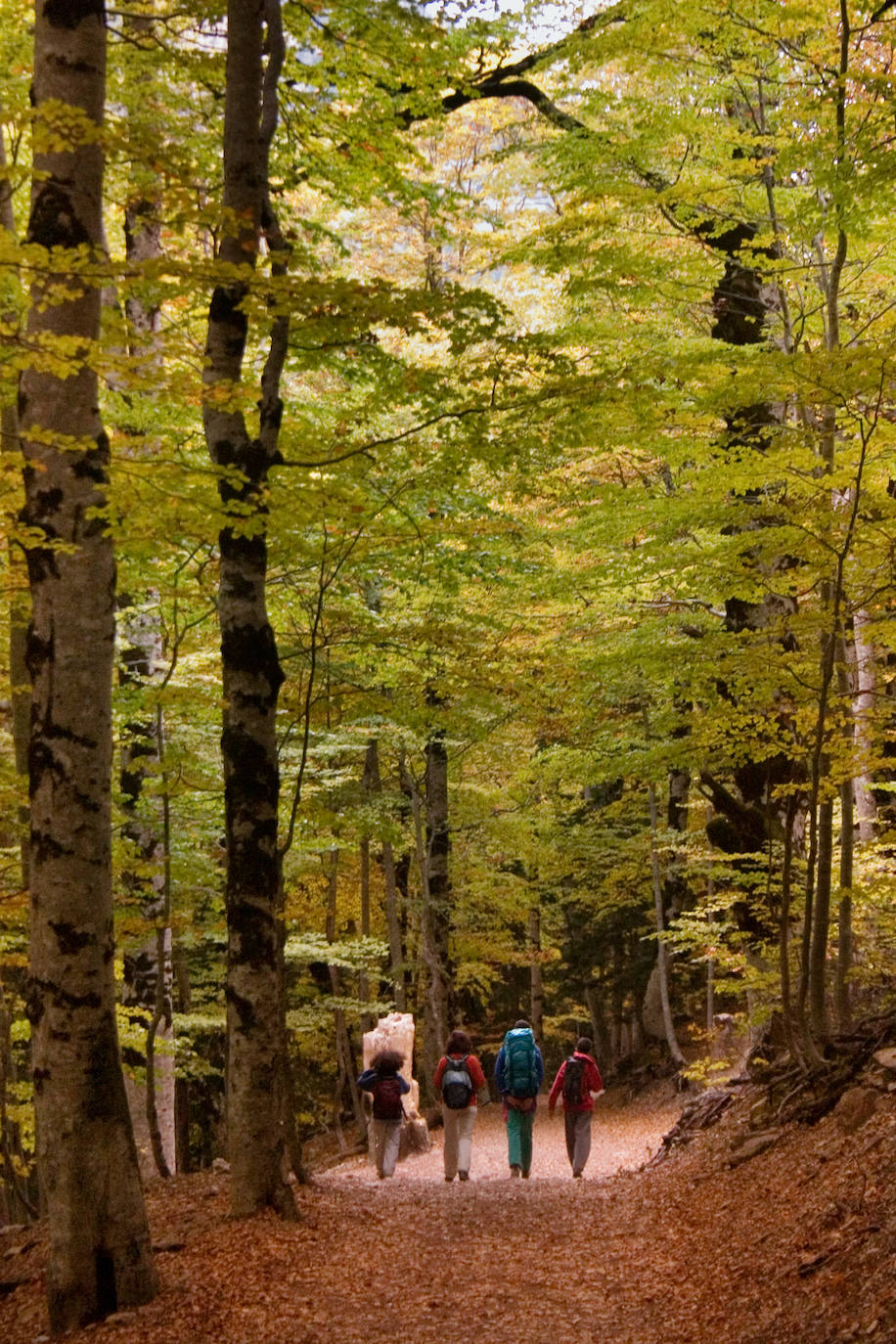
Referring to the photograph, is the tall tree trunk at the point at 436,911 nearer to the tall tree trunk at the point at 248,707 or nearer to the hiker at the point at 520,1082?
the hiker at the point at 520,1082

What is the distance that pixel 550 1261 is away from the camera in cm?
654

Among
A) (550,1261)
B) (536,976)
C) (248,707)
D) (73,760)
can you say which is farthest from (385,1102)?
(536,976)

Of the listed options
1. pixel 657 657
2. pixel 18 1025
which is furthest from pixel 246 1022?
pixel 18 1025

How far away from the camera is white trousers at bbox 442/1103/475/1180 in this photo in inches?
428

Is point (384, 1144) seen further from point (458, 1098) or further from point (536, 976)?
point (536, 976)

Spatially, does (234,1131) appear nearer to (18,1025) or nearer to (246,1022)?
(246,1022)

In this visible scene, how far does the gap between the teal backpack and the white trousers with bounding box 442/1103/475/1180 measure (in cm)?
50

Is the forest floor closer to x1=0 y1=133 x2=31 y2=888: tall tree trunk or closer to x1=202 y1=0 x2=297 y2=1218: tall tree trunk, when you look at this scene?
x1=202 y1=0 x2=297 y2=1218: tall tree trunk

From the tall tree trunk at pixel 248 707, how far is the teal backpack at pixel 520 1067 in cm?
417

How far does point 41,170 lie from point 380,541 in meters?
4.33

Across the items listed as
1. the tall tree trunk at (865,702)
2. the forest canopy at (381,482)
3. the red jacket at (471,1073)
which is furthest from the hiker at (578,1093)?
the tall tree trunk at (865,702)

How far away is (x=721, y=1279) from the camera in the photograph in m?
5.29

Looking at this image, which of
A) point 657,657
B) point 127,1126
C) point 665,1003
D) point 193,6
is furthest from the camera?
point 665,1003

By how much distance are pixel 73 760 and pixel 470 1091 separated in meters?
7.18
